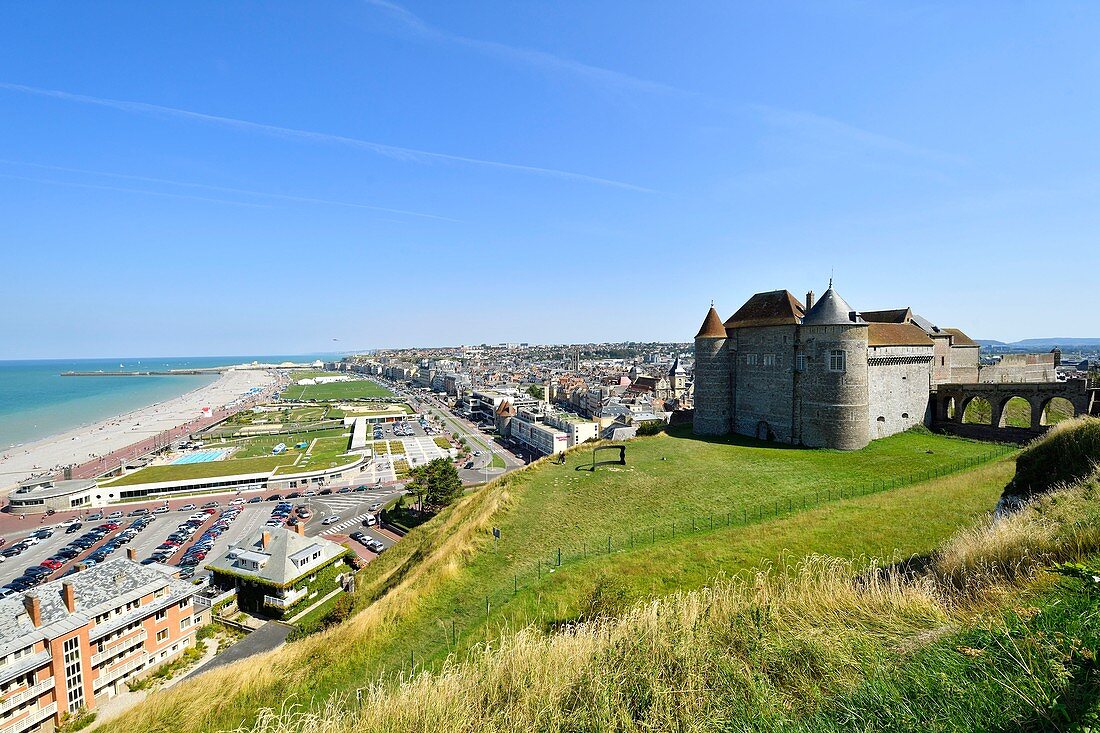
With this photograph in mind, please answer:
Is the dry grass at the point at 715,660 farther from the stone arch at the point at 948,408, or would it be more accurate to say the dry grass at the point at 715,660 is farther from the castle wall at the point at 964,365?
the castle wall at the point at 964,365

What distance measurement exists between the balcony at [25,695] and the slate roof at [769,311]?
120 feet

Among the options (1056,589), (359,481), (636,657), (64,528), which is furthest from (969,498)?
(64,528)

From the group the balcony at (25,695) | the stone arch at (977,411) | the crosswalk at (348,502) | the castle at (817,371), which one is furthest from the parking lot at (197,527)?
the stone arch at (977,411)

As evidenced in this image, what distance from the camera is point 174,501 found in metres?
49.5

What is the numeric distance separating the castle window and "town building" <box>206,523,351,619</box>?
30.8 m

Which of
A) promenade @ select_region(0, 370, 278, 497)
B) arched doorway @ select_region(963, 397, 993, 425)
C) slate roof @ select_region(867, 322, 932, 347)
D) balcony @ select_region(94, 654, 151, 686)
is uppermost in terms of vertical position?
slate roof @ select_region(867, 322, 932, 347)

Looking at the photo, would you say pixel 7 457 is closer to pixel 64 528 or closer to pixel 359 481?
pixel 64 528

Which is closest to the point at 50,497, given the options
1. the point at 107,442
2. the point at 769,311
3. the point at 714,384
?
the point at 107,442

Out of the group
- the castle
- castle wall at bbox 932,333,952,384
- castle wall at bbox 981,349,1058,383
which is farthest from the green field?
castle wall at bbox 981,349,1058,383

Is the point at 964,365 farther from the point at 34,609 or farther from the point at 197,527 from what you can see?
the point at 197,527

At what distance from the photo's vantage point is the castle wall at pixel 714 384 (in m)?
32.5

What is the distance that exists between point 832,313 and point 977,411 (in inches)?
576

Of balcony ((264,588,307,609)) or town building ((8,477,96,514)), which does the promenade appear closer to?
town building ((8,477,96,514))

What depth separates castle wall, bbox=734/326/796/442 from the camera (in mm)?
29531
